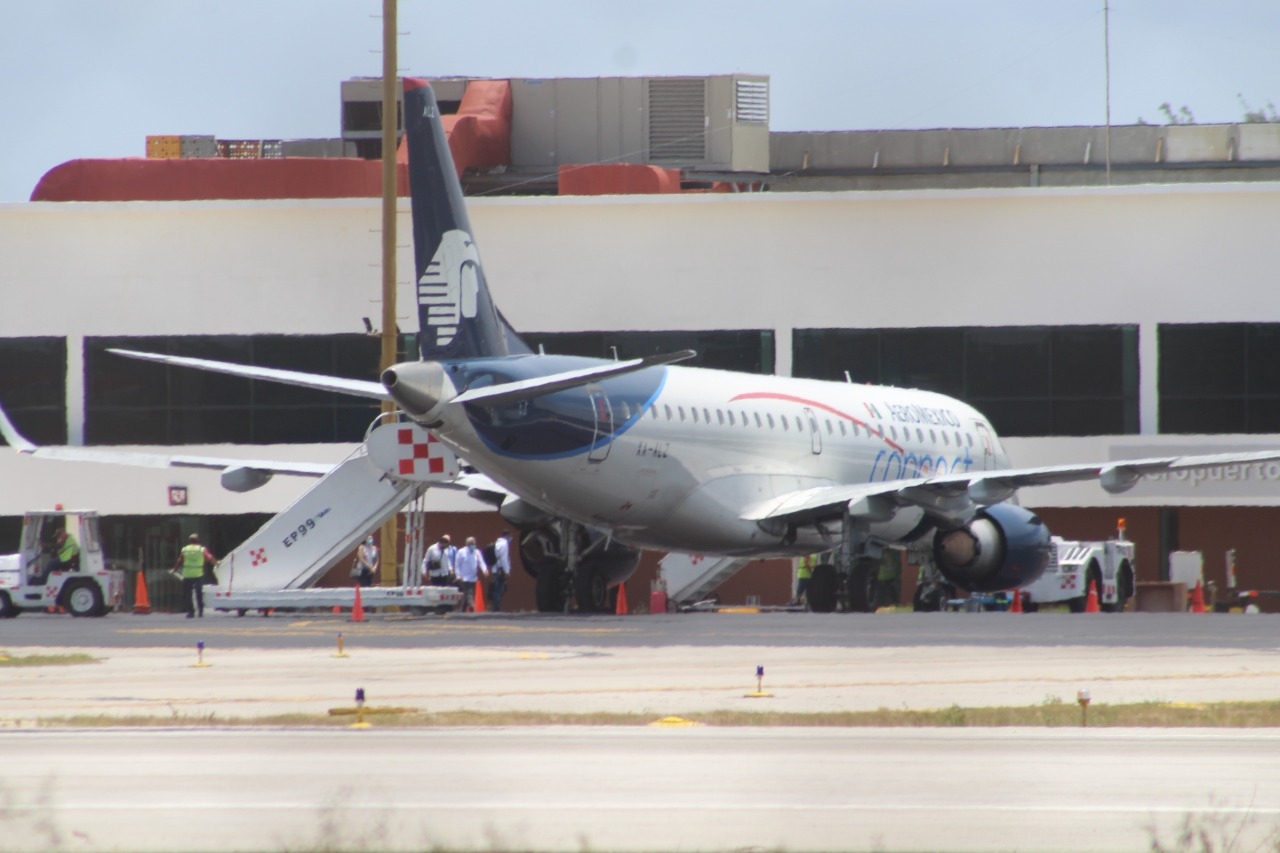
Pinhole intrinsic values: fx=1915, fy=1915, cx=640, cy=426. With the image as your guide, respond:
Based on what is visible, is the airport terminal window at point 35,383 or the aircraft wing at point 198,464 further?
the airport terminal window at point 35,383

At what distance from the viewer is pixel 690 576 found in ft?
130

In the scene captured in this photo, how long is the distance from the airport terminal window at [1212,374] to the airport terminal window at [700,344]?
10.0 meters

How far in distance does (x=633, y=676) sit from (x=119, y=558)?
32428 millimetres

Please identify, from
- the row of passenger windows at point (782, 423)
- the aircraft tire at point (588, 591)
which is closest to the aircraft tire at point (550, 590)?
the aircraft tire at point (588, 591)

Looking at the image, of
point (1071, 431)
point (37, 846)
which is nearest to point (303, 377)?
point (37, 846)

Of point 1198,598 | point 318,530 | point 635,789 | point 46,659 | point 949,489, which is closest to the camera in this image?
point 635,789

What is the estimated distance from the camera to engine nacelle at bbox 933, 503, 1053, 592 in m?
34.1

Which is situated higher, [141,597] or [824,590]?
[824,590]

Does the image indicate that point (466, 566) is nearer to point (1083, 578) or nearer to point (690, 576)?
point (690, 576)

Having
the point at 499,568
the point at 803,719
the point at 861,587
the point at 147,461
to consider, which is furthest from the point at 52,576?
the point at 803,719

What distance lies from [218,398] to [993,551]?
2356 centimetres

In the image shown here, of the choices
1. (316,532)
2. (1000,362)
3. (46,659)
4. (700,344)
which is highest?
(700,344)

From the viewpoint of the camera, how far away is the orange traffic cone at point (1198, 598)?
40656mm

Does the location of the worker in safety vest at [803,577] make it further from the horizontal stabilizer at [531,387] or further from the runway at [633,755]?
the runway at [633,755]
